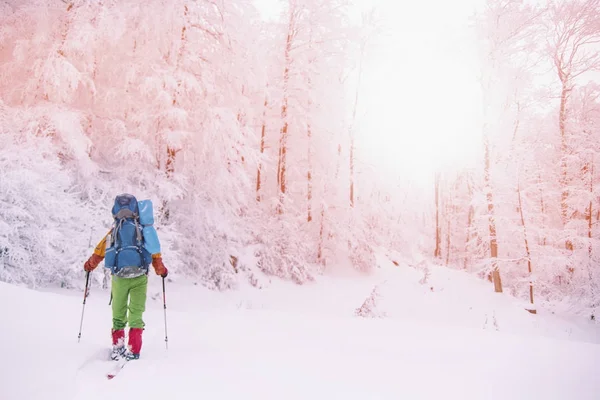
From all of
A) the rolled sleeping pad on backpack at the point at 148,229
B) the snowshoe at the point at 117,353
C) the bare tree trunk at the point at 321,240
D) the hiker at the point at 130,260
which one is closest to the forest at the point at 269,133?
the bare tree trunk at the point at 321,240

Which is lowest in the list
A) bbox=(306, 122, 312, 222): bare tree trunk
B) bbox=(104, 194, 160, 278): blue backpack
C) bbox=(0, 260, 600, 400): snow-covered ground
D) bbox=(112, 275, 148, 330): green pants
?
bbox=(0, 260, 600, 400): snow-covered ground

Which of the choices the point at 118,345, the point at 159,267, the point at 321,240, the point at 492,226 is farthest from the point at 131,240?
the point at 492,226

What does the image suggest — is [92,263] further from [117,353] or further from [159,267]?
[117,353]

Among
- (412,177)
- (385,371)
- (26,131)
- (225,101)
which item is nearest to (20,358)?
(385,371)

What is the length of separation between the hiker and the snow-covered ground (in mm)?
372

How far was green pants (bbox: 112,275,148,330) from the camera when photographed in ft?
13.1

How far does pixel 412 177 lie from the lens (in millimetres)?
36594

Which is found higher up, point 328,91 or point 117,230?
point 328,91

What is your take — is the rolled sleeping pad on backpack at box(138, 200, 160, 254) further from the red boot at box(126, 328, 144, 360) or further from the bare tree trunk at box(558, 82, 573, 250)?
the bare tree trunk at box(558, 82, 573, 250)

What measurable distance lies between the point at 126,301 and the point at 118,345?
0.50 meters

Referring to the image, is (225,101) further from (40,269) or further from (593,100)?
(593,100)

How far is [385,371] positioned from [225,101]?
34.1 feet

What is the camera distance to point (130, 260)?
4.04 m

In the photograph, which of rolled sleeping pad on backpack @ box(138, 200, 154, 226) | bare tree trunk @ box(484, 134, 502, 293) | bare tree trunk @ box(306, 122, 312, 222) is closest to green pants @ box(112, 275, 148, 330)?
rolled sleeping pad on backpack @ box(138, 200, 154, 226)
